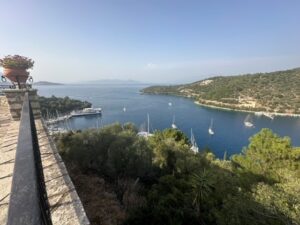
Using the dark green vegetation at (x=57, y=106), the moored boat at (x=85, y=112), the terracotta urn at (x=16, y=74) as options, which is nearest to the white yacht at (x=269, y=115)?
the moored boat at (x=85, y=112)

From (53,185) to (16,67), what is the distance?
380 cm

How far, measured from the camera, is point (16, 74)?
4.86 metres

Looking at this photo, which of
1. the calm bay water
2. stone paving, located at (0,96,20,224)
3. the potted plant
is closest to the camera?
stone paving, located at (0,96,20,224)

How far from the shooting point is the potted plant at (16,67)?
4.73m

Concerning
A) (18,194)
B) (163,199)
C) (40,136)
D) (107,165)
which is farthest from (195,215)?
(18,194)

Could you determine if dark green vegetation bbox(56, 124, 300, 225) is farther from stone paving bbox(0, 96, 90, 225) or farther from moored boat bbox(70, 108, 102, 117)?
moored boat bbox(70, 108, 102, 117)

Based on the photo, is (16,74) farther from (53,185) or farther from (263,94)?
(263,94)

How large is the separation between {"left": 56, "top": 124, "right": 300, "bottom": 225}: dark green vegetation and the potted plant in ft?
8.95

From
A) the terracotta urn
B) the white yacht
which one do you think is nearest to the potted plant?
the terracotta urn

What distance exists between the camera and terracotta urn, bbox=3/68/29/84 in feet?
15.7

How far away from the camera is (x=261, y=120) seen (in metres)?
58.7

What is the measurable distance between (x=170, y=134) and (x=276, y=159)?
11179 mm

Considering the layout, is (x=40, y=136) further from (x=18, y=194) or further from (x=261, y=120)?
(x=261, y=120)

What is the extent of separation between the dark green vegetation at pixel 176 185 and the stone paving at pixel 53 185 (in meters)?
2.08
